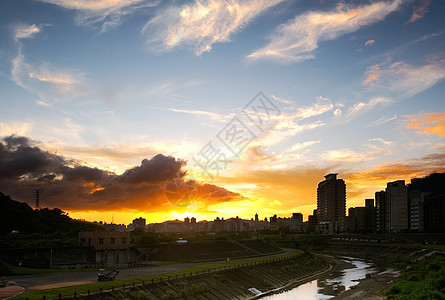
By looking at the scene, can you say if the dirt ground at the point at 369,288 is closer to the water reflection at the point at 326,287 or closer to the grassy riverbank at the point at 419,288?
the water reflection at the point at 326,287

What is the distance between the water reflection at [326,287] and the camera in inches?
2385

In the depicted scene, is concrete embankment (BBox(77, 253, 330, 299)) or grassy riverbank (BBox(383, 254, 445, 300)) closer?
concrete embankment (BBox(77, 253, 330, 299))

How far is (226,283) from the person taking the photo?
59.0 metres

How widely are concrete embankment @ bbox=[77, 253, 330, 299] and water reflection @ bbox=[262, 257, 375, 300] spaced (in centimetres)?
314

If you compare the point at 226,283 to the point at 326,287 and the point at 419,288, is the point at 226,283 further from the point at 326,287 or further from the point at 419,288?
the point at 419,288

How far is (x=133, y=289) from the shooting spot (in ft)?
144

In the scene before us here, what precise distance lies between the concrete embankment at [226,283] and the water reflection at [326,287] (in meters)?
3.14

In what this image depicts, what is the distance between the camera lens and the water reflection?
60575mm

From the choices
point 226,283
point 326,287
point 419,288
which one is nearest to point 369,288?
point 326,287

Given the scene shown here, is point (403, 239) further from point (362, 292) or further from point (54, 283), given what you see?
point (54, 283)

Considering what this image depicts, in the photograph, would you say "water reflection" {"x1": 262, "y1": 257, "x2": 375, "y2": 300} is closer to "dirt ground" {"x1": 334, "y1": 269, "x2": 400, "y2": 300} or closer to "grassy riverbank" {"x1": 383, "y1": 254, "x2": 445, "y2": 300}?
"dirt ground" {"x1": 334, "y1": 269, "x2": 400, "y2": 300}

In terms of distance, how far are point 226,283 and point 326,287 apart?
21.7 metres

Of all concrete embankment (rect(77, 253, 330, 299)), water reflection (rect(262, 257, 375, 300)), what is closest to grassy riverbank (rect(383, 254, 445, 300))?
water reflection (rect(262, 257, 375, 300))

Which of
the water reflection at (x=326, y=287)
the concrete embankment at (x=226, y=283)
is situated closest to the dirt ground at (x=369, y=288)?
the water reflection at (x=326, y=287)
